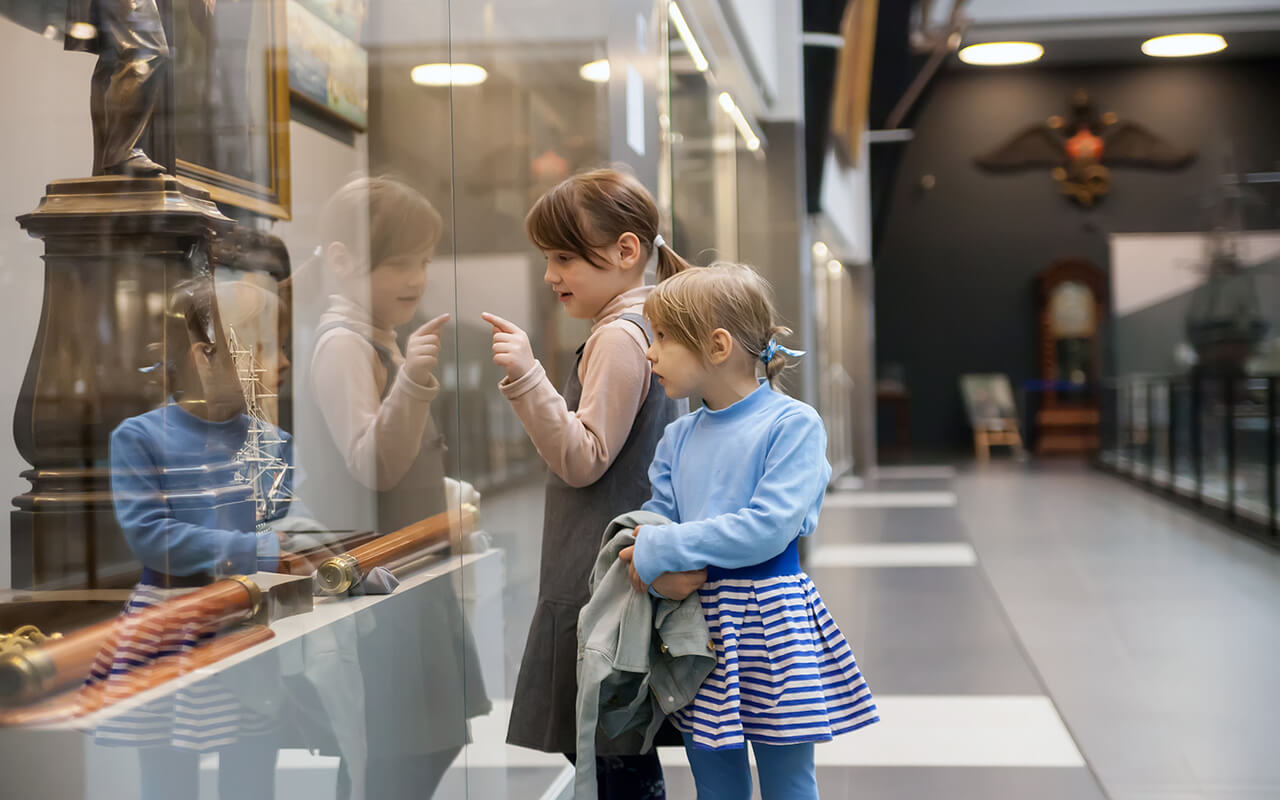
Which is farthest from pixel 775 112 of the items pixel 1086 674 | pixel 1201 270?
pixel 1201 270

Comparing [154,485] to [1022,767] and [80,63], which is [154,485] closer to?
[80,63]

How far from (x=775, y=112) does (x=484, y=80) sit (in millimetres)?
4935

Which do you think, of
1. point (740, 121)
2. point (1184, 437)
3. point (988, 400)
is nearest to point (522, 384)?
point (740, 121)

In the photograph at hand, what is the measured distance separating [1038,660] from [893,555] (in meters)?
2.61

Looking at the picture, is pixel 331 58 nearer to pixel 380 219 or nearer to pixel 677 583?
pixel 380 219

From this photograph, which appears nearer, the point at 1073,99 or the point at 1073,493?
the point at 1073,493

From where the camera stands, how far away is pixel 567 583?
1.79 meters

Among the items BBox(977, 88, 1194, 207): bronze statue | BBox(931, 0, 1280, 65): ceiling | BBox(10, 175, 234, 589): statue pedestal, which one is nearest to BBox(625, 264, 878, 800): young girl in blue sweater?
BBox(10, 175, 234, 589): statue pedestal

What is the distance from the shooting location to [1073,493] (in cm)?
1106

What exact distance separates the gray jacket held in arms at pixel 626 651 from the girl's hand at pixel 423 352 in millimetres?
330

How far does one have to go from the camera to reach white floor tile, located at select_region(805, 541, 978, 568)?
259 inches

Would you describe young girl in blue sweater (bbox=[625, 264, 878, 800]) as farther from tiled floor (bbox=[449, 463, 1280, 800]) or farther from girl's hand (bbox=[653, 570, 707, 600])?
tiled floor (bbox=[449, 463, 1280, 800])

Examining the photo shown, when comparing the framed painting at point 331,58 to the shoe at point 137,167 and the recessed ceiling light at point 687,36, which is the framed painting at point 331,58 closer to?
the shoe at point 137,167

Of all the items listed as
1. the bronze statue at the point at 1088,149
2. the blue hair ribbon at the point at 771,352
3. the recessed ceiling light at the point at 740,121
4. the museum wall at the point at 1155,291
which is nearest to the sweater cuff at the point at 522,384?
the blue hair ribbon at the point at 771,352
